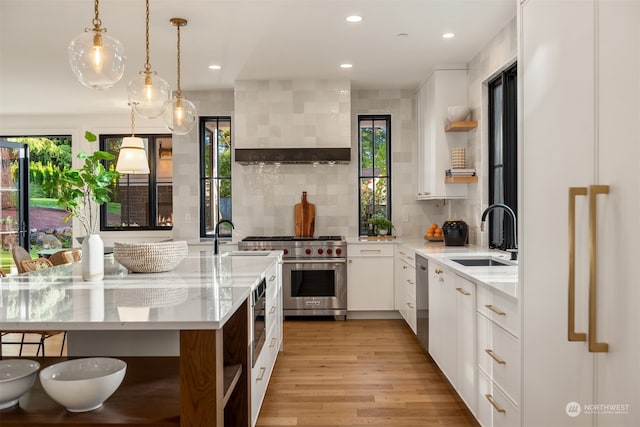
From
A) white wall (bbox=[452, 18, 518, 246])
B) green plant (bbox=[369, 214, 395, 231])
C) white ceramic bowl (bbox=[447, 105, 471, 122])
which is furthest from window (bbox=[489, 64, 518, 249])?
green plant (bbox=[369, 214, 395, 231])

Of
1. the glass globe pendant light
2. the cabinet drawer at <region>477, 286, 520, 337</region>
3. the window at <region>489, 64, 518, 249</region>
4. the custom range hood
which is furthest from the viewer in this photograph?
the custom range hood

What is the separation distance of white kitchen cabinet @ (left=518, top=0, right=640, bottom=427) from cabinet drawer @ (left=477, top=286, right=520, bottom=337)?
30 cm

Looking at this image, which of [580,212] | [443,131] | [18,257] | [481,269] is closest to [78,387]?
[580,212]

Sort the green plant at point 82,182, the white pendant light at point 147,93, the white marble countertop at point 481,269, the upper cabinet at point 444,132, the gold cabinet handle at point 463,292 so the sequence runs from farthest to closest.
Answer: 1. the upper cabinet at point 444,132
2. the white pendant light at point 147,93
3. the gold cabinet handle at point 463,292
4. the white marble countertop at point 481,269
5. the green plant at point 82,182

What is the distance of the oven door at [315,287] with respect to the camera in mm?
5531

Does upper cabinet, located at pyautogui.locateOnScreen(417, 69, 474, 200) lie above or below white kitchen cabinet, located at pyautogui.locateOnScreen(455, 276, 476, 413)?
above

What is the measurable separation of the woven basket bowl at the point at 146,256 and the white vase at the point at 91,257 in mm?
171

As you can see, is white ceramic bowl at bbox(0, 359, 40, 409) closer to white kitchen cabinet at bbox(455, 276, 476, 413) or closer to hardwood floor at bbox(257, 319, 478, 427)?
hardwood floor at bbox(257, 319, 478, 427)

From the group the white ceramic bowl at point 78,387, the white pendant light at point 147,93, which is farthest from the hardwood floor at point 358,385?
the white pendant light at point 147,93

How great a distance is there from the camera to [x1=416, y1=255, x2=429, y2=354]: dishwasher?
4.07 meters

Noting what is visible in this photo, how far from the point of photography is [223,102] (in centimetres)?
623

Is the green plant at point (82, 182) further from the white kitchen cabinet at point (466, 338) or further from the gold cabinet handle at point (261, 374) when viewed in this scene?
the white kitchen cabinet at point (466, 338)

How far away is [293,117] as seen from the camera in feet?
18.6

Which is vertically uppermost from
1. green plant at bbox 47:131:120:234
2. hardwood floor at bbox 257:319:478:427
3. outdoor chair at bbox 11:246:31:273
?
green plant at bbox 47:131:120:234
